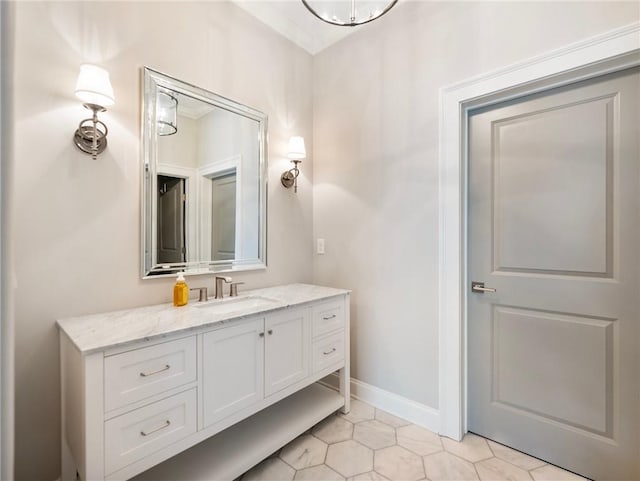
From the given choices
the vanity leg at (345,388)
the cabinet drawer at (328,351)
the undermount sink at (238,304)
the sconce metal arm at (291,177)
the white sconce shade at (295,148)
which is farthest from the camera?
the sconce metal arm at (291,177)

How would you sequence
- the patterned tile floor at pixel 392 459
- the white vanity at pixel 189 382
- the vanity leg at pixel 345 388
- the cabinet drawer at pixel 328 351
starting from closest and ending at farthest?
the white vanity at pixel 189 382 → the patterned tile floor at pixel 392 459 → the cabinet drawer at pixel 328 351 → the vanity leg at pixel 345 388

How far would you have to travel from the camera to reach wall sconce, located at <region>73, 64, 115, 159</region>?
1410mm

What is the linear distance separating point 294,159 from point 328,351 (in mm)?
1430

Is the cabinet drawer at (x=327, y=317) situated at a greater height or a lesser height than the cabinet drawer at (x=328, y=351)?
greater

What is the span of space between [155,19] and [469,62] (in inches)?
74.0

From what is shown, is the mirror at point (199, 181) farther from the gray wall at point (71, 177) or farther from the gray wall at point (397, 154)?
the gray wall at point (397, 154)

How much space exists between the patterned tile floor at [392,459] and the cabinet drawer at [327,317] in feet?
2.13

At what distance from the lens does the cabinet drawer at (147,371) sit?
1165 millimetres

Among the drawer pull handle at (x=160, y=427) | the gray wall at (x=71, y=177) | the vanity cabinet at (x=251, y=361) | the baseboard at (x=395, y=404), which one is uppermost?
the gray wall at (x=71, y=177)

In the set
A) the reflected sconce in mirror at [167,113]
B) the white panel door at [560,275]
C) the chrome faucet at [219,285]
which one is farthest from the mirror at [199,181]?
the white panel door at [560,275]

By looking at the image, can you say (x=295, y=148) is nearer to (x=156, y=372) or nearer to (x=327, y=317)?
(x=327, y=317)

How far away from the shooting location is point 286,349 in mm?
1801

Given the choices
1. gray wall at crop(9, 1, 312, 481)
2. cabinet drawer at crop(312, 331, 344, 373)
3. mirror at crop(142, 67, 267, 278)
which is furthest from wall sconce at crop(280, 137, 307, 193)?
cabinet drawer at crop(312, 331, 344, 373)

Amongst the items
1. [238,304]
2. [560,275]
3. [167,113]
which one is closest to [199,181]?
[167,113]
